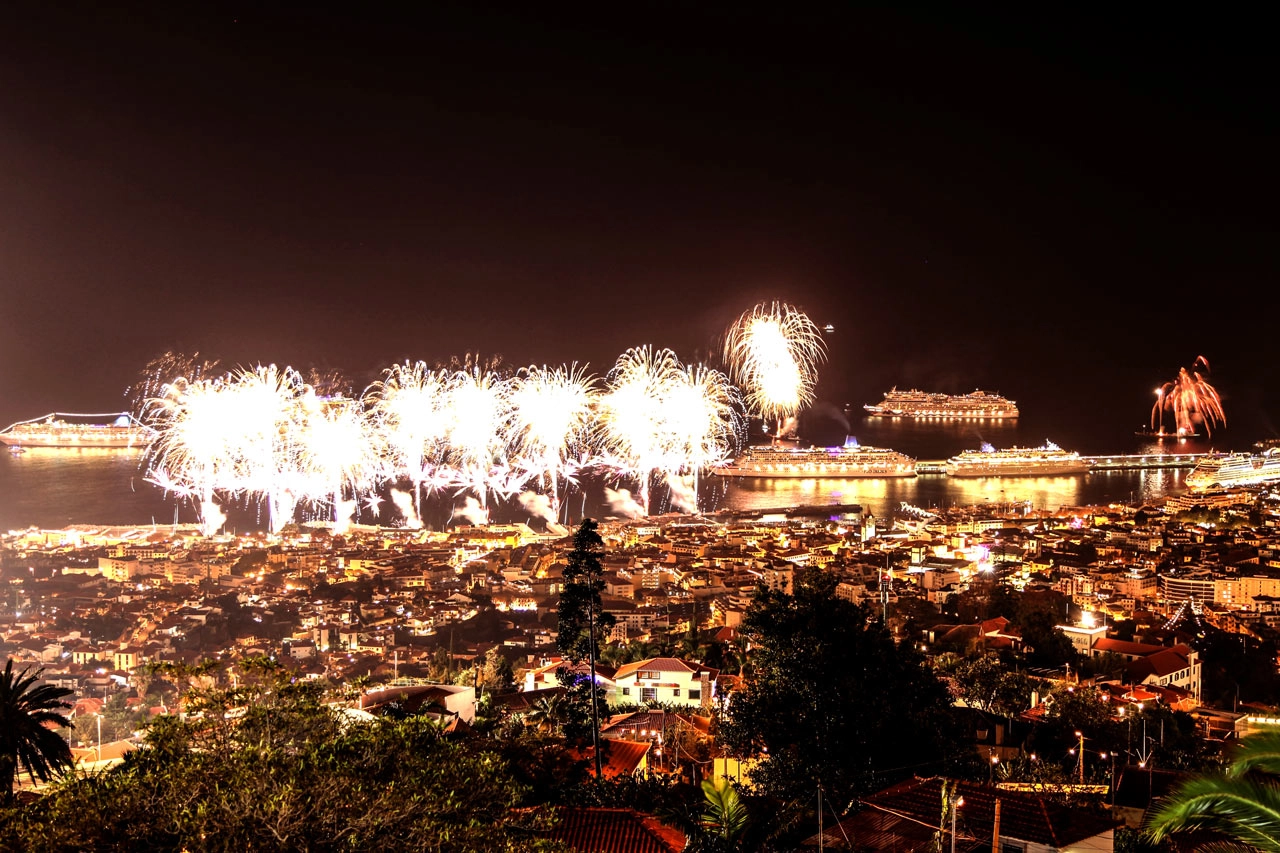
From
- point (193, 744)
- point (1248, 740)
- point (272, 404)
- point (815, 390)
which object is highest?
point (815, 390)

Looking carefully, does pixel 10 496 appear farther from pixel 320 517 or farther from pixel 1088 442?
pixel 1088 442

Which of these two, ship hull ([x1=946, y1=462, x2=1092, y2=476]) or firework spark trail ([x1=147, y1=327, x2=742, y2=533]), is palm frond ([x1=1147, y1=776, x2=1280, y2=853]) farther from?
ship hull ([x1=946, y1=462, x2=1092, y2=476])

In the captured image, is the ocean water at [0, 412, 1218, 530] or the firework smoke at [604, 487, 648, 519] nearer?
the ocean water at [0, 412, 1218, 530]

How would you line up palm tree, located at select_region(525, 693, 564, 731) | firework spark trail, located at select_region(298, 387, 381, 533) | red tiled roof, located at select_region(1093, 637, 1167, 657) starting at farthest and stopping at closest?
firework spark trail, located at select_region(298, 387, 381, 533) → red tiled roof, located at select_region(1093, 637, 1167, 657) → palm tree, located at select_region(525, 693, 564, 731)

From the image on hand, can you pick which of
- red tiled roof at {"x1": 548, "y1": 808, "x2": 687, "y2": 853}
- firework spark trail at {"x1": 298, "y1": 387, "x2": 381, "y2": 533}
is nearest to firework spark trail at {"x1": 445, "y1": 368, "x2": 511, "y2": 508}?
firework spark trail at {"x1": 298, "y1": 387, "x2": 381, "y2": 533}

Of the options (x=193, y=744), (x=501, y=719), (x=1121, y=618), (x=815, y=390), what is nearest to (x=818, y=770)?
(x=501, y=719)
